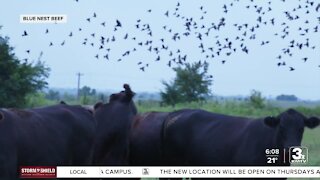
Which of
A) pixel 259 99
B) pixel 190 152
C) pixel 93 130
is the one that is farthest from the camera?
pixel 259 99

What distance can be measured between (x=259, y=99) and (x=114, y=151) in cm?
1653

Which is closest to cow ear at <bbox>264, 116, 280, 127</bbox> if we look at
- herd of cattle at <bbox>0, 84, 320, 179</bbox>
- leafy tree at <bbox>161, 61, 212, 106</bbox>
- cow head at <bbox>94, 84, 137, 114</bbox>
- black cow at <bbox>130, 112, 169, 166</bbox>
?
herd of cattle at <bbox>0, 84, 320, 179</bbox>

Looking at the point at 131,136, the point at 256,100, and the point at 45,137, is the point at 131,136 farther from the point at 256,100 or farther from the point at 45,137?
the point at 256,100

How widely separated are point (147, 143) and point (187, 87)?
20.8 m

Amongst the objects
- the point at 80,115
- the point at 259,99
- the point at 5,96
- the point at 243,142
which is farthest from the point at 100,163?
the point at 259,99

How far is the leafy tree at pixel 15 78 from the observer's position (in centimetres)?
2039

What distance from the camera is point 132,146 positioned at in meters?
10.5

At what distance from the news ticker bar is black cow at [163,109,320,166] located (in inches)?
15.9

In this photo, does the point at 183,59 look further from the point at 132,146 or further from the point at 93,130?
the point at 93,130

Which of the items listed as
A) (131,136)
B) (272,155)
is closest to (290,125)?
(272,155)

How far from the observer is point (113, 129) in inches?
335

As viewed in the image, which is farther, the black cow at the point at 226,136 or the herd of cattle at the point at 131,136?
the black cow at the point at 226,136

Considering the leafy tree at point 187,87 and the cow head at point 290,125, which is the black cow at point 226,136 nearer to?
the cow head at point 290,125

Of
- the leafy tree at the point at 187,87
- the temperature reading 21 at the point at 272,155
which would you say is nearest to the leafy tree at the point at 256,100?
the leafy tree at the point at 187,87
